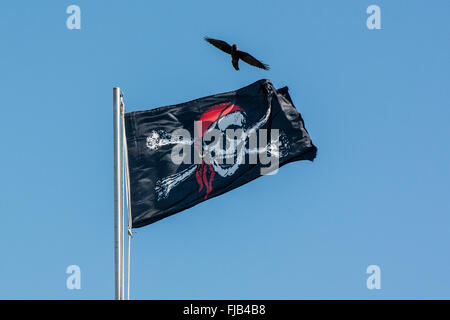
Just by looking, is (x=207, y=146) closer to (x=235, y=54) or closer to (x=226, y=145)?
(x=226, y=145)

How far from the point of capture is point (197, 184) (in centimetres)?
3073

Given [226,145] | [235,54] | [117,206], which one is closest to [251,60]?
[235,54]

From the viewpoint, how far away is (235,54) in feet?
113

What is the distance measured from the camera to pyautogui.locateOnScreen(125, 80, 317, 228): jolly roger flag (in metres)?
30.4

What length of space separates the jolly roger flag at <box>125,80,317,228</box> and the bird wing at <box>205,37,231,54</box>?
2.97 meters

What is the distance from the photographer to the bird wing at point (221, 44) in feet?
114

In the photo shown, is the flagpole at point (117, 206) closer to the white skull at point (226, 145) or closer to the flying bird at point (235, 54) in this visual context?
the white skull at point (226, 145)

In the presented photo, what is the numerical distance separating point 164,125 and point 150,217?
94.7 inches

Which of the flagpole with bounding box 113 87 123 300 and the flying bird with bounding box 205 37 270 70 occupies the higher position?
the flying bird with bounding box 205 37 270 70

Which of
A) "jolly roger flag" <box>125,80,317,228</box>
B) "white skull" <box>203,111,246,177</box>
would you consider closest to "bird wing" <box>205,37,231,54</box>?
"jolly roger flag" <box>125,80,317,228</box>

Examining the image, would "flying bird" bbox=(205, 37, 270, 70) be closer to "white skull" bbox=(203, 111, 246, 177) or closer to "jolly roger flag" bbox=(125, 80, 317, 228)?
"jolly roger flag" bbox=(125, 80, 317, 228)

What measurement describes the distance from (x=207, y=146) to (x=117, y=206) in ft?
13.6

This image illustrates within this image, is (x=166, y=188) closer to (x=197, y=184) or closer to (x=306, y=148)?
(x=197, y=184)
